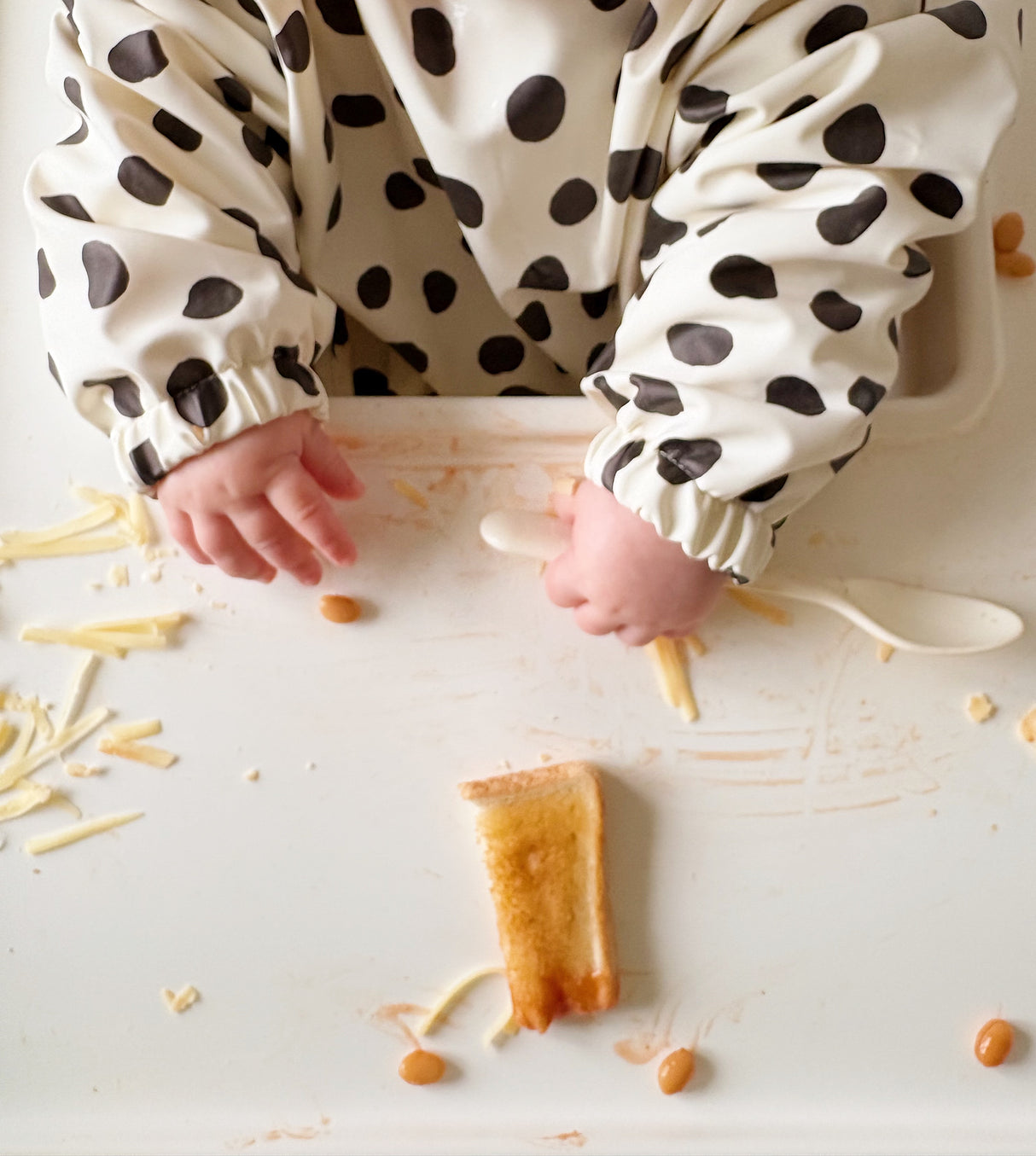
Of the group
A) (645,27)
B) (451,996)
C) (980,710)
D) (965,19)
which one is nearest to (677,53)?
(645,27)

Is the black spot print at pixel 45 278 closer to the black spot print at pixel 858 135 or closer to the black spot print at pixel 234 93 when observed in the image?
the black spot print at pixel 234 93

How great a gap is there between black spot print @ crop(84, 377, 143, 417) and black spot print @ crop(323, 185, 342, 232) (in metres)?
0.15

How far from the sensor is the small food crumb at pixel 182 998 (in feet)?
1.64

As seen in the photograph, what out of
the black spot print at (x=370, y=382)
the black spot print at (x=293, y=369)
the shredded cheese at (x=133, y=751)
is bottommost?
the shredded cheese at (x=133, y=751)

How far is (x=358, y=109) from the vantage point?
2.00 feet

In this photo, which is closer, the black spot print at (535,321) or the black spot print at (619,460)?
the black spot print at (619,460)

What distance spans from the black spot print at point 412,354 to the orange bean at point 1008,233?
33cm

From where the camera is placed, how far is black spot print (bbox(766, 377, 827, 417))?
1.57ft

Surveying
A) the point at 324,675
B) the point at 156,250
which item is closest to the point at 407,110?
the point at 156,250

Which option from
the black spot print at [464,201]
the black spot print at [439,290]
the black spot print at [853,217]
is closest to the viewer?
the black spot print at [853,217]

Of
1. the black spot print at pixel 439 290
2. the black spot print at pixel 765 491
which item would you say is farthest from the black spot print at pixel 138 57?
the black spot print at pixel 765 491

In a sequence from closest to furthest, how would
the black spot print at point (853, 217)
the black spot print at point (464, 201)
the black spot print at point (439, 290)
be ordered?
the black spot print at point (853, 217)
the black spot print at point (464, 201)
the black spot print at point (439, 290)

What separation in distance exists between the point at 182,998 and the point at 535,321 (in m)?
0.41

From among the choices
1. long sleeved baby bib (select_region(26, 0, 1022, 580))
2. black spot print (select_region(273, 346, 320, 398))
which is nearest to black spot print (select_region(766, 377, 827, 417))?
long sleeved baby bib (select_region(26, 0, 1022, 580))
